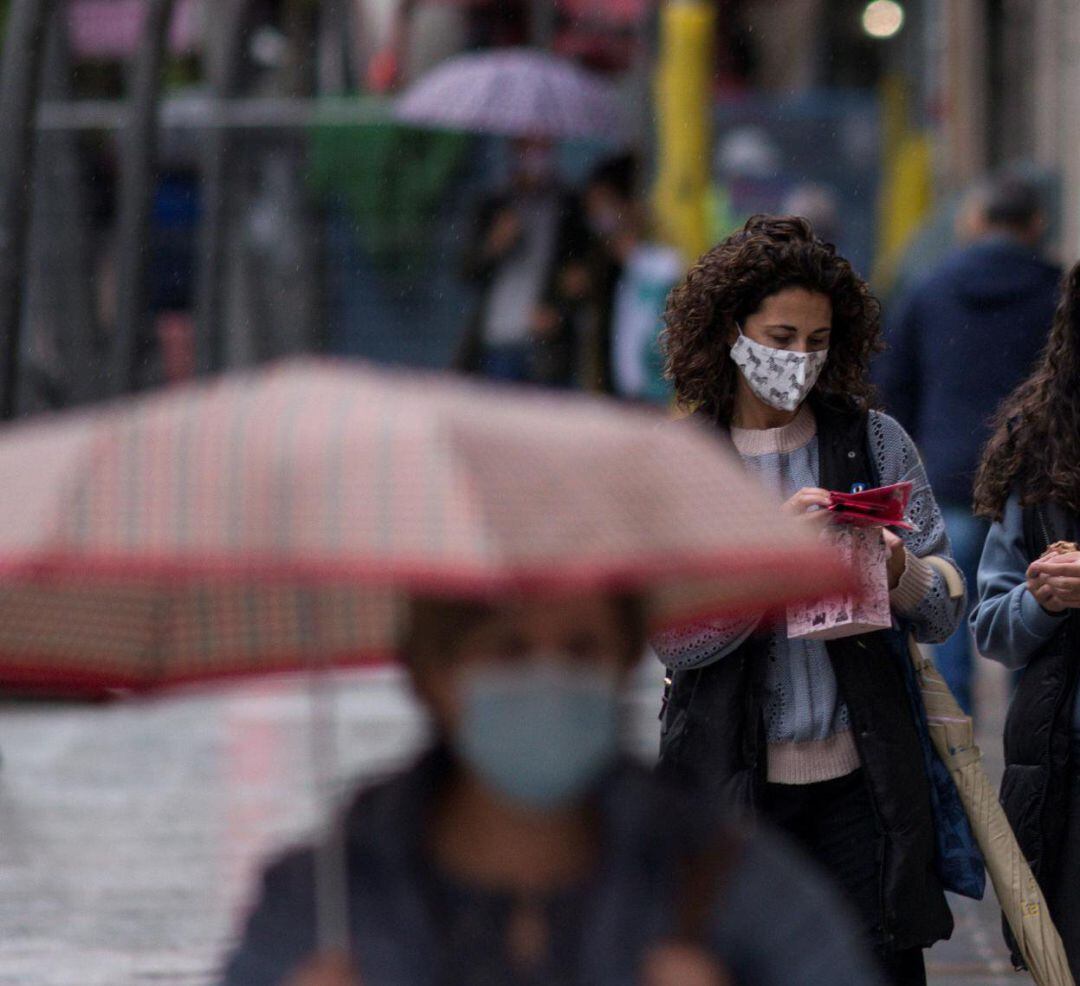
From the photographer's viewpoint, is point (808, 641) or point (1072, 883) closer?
point (808, 641)

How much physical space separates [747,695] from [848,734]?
193mm

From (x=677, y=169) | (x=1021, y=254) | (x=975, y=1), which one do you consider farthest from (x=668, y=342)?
(x=975, y=1)

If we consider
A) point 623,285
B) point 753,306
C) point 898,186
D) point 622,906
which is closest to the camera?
point 622,906

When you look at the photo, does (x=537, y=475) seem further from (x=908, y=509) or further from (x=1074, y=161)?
(x=1074, y=161)

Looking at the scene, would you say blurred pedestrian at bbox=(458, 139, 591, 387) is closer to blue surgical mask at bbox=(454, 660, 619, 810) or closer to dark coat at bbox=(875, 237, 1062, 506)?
dark coat at bbox=(875, 237, 1062, 506)

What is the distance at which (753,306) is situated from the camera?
13.6ft

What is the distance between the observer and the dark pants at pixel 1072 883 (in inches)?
169

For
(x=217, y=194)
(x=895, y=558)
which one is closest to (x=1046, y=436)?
(x=895, y=558)

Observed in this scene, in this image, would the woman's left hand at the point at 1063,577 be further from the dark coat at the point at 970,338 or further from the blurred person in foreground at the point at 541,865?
the dark coat at the point at 970,338

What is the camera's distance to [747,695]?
4.03 m

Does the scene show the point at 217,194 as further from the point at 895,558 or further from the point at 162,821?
the point at 895,558

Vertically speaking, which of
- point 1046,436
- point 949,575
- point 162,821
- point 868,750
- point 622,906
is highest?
point 1046,436

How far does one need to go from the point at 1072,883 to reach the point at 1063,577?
1.97ft

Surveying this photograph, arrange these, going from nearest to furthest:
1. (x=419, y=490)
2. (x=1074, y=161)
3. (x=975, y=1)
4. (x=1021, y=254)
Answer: (x=419, y=490) < (x=1021, y=254) < (x=1074, y=161) < (x=975, y=1)
